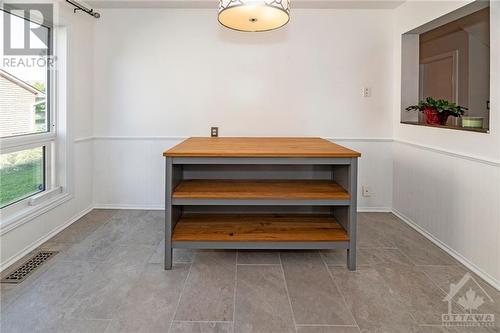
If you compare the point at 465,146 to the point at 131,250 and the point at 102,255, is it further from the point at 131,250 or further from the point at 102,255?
the point at 102,255

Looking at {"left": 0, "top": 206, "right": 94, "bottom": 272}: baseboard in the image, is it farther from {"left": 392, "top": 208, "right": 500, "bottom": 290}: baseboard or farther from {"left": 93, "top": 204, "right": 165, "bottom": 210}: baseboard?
{"left": 392, "top": 208, "right": 500, "bottom": 290}: baseboard

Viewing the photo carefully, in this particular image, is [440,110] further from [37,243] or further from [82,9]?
[37,243]

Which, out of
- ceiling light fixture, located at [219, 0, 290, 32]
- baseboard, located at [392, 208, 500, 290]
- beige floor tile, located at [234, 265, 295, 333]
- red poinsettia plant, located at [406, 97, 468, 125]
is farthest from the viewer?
red poinsettia plant, located at [406, 97, 468, 125]

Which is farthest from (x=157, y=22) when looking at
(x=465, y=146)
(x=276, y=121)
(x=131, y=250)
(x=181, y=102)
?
(x=465, y=146)

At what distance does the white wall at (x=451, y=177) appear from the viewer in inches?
86.7

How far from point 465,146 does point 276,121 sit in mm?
1869

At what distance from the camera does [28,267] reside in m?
2.38

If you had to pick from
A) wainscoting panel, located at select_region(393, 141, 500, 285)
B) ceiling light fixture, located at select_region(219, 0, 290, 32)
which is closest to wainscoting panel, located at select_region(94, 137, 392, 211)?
wainscoting panel, located at select_region(393, 141, 500, 285)

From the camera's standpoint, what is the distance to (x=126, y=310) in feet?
6.17

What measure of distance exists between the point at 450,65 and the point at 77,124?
4.43 meters
